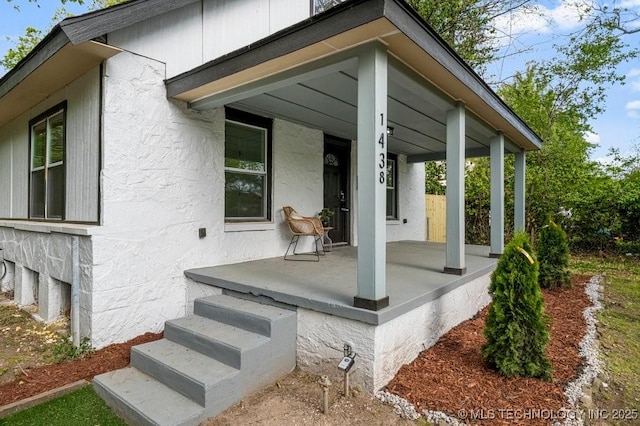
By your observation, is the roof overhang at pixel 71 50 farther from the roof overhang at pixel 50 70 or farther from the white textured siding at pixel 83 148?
the white textured siding at pixel 83 148

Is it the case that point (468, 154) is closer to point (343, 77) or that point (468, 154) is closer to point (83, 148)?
point (343, 77)

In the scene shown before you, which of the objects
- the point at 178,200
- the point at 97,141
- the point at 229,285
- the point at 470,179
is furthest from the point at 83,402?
the point at 470,179

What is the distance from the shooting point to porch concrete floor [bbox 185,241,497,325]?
285 cm

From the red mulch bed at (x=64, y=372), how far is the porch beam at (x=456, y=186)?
360 cm

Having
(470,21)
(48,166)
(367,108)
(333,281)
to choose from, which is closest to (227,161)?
(333,281)

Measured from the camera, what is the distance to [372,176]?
2654 millimetres

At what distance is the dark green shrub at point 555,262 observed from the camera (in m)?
5.69

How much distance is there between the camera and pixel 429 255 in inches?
233

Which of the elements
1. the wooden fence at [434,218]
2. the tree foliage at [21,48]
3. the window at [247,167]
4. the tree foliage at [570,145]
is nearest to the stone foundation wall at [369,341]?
the window at [247,167]

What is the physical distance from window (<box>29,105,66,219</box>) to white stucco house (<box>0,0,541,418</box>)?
0.13 feet

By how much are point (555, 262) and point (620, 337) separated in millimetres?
2110

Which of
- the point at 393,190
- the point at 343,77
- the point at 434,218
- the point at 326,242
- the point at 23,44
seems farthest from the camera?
the point at 23,44

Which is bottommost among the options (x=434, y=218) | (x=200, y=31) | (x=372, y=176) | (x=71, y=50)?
(x=434, y=218)

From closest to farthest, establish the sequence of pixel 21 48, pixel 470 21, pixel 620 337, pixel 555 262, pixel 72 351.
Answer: pixel 72 351
pixel 620 337
pixel 555 262
pixel 470 21
pixel 21 48
